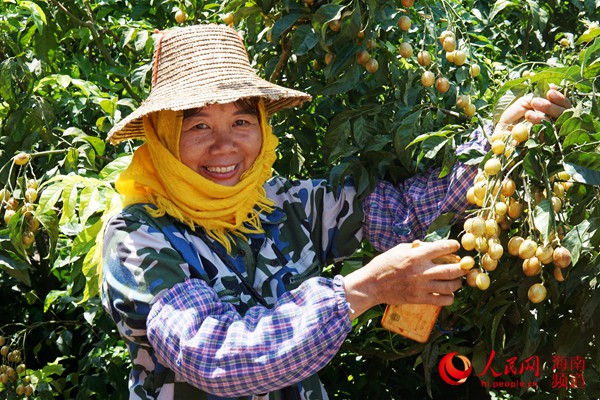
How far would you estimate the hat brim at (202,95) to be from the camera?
6.57 feet

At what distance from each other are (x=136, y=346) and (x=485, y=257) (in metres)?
0.78

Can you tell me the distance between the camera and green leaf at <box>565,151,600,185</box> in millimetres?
1700

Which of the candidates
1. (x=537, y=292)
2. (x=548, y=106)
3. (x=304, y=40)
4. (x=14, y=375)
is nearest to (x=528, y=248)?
(x=537, y=292)

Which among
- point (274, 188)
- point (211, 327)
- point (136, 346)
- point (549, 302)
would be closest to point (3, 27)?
point (274, 188)

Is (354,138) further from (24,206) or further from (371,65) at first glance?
(24,206)

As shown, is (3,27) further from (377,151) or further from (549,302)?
(549,302)

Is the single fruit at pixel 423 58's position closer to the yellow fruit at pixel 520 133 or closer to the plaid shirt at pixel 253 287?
the plaid shirt at pixel 253 287

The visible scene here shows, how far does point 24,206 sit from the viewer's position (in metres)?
2.50

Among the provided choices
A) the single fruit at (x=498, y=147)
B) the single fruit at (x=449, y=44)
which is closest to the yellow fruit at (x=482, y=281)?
the single fruit at (x=498, y=147)

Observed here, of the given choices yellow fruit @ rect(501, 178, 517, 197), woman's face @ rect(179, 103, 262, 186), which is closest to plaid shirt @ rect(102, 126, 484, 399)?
woman's face @ rect(179, 103, 262, 186)

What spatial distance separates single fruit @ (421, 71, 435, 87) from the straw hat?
28cm

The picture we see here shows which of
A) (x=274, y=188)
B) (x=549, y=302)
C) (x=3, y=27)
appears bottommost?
(x=549, y=302)

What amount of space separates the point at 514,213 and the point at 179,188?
71 cm

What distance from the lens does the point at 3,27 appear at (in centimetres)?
295
